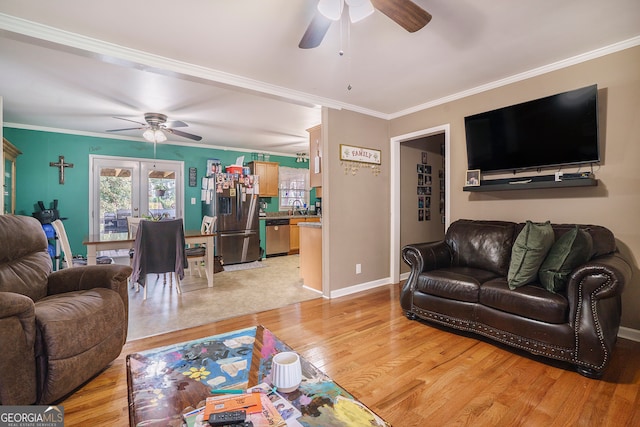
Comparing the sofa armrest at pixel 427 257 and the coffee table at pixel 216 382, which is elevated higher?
the sofa armrest at pixel 427 257

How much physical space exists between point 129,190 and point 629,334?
710cm

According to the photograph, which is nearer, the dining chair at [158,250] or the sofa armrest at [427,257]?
the sofa armrest at [427,257]

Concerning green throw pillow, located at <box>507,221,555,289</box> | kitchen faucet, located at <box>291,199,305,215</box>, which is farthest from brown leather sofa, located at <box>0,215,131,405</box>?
kitchen faucet, located at <box>291,199,305,215</box>

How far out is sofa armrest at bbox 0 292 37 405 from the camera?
1.42 meters

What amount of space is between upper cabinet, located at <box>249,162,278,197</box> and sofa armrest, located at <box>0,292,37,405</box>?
17.5 ft

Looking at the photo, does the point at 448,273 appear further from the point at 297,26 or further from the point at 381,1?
the point at 297,26

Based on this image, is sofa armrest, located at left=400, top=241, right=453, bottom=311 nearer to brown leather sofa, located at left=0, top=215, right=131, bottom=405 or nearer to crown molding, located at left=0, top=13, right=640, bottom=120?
crown molding, located at left=0, top=13, right=640, bottom=120

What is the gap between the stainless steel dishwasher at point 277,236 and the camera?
6.59m

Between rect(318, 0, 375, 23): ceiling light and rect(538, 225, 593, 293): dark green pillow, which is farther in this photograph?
rect(538, 225, 593, 293): dark green pillow

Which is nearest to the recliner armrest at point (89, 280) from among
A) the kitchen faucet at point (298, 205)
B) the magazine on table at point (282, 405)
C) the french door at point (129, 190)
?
the magazine on table at point (282, 405)

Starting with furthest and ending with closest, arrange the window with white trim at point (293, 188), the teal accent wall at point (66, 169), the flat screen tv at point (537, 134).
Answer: the window with white trim at point (293, 188) < the teal accent wall at point (66, 169) < the flat screen tv at point (537, 134)

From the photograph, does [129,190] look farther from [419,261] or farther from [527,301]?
[527,301]

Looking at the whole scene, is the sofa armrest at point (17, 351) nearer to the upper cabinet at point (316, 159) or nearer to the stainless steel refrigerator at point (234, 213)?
the upper cabinet at point (316, 159)

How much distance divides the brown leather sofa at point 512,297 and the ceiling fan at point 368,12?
6.14 feet
